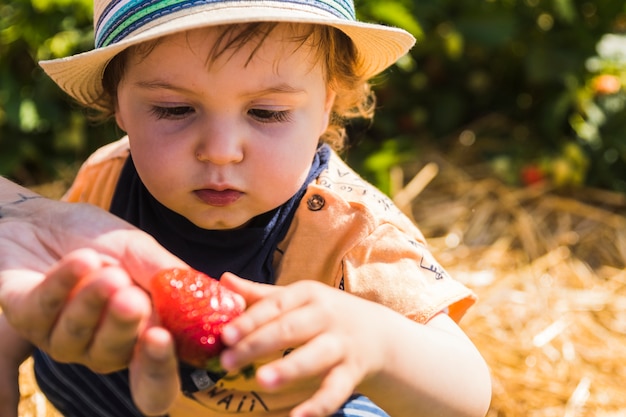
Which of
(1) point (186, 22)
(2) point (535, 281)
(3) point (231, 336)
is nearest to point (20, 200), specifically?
(1) point (186, 22)

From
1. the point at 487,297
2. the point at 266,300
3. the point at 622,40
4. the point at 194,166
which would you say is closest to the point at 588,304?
the point at 487,297

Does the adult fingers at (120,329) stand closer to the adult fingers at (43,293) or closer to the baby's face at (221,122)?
the adult fingers at (43,293)

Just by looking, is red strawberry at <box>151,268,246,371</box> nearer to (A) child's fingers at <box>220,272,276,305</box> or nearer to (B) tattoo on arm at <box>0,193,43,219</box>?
(A) child's fingers at <box>220,272,276,305</box>

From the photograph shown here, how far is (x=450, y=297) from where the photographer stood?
1.65 metres

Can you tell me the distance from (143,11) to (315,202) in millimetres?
489

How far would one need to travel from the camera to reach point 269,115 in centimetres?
158

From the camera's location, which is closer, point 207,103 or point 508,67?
point 207,103

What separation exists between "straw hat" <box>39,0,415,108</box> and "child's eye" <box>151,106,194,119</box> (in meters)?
0.12

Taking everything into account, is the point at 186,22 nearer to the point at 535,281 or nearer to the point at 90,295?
the point at 90,295

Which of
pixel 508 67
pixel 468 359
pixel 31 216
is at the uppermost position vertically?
pixel 31 216

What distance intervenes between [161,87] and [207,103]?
9cm

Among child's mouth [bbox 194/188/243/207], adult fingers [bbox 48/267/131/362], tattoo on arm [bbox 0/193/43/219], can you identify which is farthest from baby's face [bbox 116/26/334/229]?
adult fingers [bbox 48/267/131/362]

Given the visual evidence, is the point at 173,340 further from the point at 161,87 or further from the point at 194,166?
the point at 161,87

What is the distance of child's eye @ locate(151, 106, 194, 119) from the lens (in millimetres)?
1558
